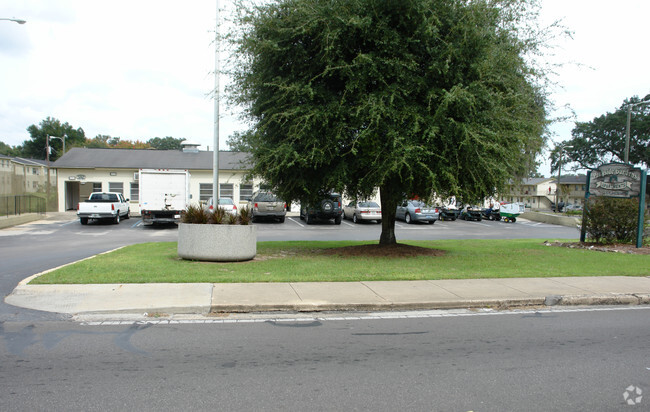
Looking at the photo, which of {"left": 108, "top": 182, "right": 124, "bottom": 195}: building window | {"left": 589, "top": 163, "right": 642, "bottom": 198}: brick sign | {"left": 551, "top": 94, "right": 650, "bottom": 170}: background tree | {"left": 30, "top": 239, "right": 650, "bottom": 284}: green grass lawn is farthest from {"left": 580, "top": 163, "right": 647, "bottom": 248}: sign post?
{"left": 551, "top": 94, "right": 650, "bottom": 170}: background tree

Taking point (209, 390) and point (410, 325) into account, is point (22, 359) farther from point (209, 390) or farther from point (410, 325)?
point (410, 325)

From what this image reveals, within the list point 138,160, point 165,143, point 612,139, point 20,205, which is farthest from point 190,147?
point 165,143

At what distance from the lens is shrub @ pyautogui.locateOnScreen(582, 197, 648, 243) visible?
1566cm

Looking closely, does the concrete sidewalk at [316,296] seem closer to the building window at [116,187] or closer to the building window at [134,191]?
the building window at [134,191]

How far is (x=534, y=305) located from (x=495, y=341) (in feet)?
8.41

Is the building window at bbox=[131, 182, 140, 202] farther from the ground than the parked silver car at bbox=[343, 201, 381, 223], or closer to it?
farther from the ground

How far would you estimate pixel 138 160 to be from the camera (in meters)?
36.1

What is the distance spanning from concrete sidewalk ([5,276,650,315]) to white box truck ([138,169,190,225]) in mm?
15316

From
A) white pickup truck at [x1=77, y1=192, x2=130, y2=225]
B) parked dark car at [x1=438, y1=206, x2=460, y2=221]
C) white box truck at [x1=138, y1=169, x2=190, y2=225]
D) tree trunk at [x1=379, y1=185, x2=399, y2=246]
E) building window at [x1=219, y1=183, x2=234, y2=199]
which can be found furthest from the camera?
building window at [x1=219, y1=183, x2=234, y2=199]

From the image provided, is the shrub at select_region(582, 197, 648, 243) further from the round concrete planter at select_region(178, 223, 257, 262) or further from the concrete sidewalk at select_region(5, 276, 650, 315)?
the round concrete planter at select_region(178, 223, 257, 262)

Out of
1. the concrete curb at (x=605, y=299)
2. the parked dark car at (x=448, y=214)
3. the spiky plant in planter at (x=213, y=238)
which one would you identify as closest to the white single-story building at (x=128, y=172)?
the parked dark car at (x=448, y=214)

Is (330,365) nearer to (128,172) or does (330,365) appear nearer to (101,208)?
(101,208)

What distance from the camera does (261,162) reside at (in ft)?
39.1

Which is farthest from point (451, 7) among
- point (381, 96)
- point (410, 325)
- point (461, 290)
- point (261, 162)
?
point (410, 325)
